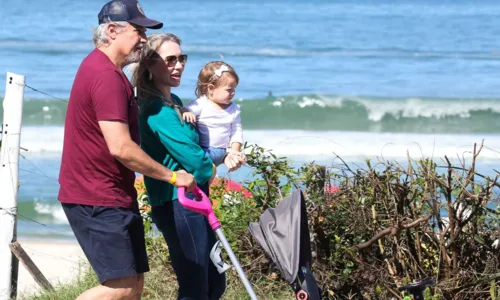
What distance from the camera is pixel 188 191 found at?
151 inches

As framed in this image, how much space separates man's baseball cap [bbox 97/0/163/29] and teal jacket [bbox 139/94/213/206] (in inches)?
17.2

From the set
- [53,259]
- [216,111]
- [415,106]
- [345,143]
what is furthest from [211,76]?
[415,106]

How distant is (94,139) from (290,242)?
38.0 inches

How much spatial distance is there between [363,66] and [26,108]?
1143 centimetres

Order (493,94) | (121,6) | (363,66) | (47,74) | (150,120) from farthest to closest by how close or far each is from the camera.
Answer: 1. (363,66)
2. (47,74)
3. (493,94)
4. (150,120)
5. (121,6)

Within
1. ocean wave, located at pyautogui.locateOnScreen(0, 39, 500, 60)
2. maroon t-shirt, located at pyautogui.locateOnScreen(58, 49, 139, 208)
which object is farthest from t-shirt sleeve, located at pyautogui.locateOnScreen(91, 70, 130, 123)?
ocean wave, located at pyautogui.locateOnScreen(0, 39, 500, 60)

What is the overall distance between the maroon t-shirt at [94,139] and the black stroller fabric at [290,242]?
64 centimetres

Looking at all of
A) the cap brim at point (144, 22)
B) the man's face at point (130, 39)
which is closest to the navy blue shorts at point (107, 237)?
the man's face at point (130, 39)

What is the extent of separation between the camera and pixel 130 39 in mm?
3770

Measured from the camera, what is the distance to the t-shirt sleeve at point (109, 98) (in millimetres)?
3588

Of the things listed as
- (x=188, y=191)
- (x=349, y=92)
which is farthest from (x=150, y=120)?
(x=349, y=92)

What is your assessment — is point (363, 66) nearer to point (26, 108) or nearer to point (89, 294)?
point (26, 108)

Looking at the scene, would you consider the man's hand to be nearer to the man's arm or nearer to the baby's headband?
the man's arm

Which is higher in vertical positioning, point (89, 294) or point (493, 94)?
point (493, 94)
